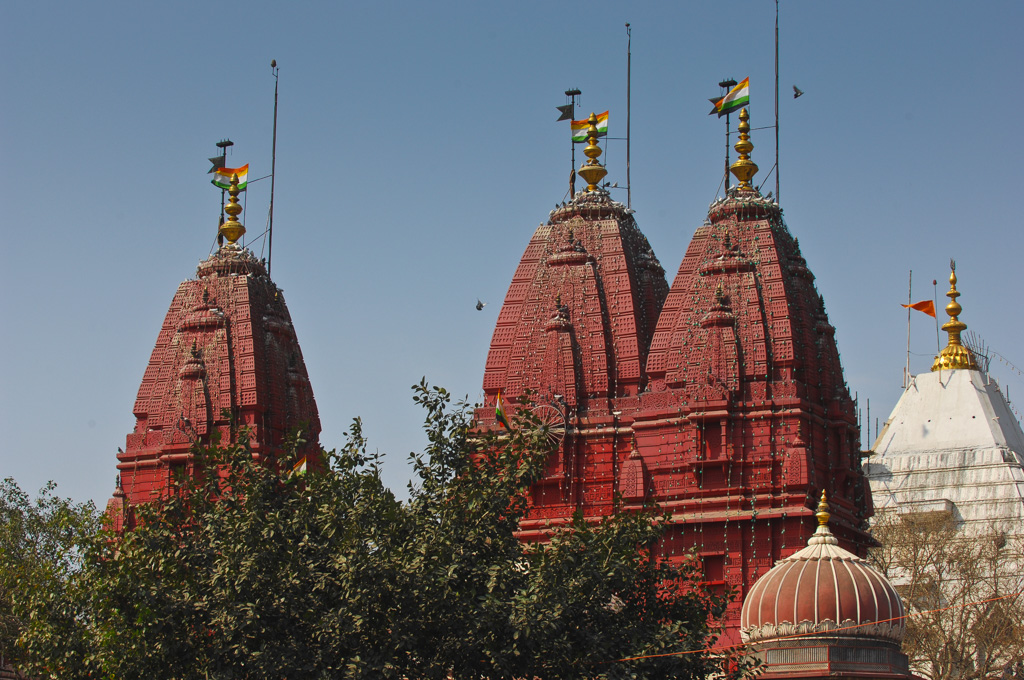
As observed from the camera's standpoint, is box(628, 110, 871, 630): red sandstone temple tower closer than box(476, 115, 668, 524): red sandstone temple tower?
Yes

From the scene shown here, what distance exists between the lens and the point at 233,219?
146 feet

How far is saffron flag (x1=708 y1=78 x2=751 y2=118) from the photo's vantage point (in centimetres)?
3853

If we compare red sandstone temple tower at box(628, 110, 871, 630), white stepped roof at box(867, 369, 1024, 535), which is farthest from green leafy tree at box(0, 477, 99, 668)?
white stepped roof at box(867, 369, 1024, 535)

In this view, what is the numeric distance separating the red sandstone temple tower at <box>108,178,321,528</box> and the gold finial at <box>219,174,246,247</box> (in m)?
0.08

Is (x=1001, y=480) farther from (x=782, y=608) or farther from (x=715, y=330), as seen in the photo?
(x=782, y=608)

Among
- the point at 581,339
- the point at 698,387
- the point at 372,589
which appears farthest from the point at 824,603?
the point at 581,339

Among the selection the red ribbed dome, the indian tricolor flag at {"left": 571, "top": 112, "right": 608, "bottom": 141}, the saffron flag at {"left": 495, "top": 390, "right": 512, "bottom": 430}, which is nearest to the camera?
the red ribbed dome

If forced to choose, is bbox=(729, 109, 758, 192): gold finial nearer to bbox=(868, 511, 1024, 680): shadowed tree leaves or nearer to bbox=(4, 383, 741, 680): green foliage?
bbox=(868, 511, 1024, 680): shadowed tree leaves

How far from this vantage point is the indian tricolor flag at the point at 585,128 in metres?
40.6

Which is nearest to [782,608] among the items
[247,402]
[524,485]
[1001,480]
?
[524,485]

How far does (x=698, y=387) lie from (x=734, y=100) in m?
7.48

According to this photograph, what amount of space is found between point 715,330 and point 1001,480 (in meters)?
22.5

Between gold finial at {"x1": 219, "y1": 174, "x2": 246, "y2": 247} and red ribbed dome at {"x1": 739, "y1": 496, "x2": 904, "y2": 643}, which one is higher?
gold finial at {"x1": 219, "y1": 174, "x2": 246, "y2": 247}

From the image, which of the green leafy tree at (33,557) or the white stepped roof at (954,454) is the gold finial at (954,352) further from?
the green leafy tree at (33,557)
